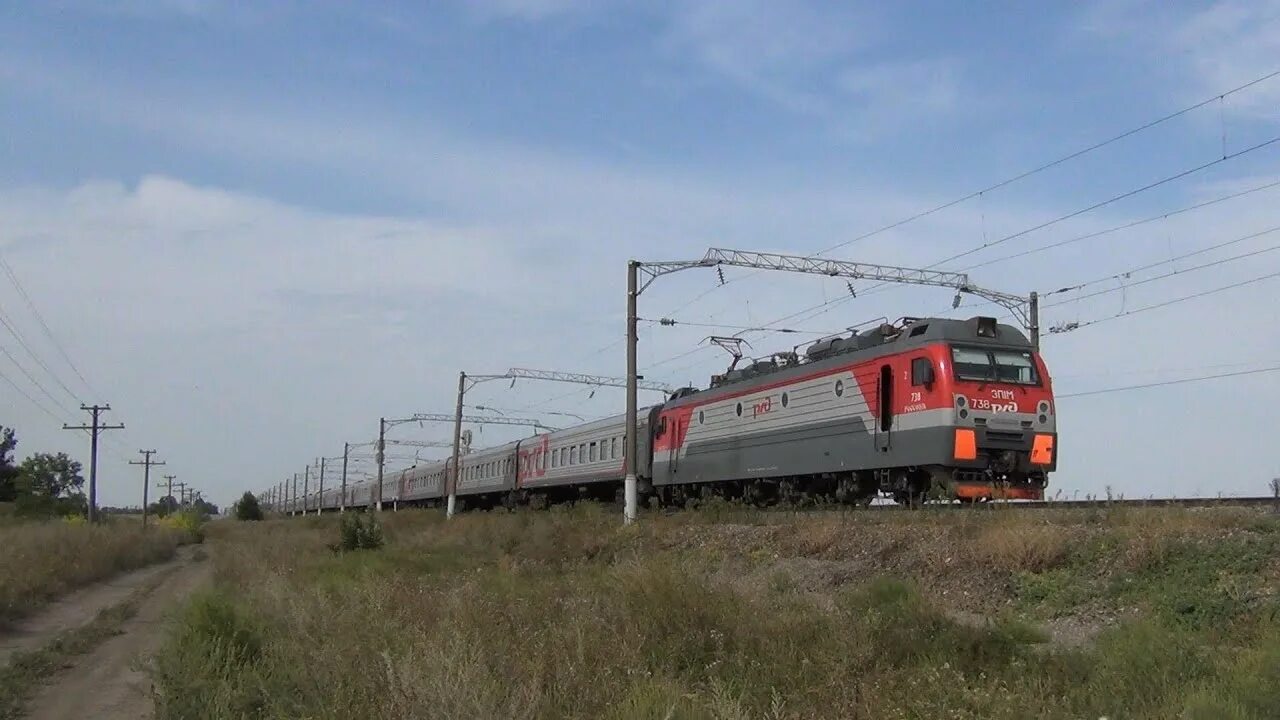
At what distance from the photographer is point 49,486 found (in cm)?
9469

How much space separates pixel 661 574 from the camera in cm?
1197

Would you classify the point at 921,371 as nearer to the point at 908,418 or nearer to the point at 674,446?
the point at 908,418

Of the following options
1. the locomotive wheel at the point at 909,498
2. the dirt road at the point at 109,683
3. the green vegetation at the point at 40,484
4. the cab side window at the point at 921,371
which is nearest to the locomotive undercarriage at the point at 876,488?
the locomotive wheel at the point at 909,498

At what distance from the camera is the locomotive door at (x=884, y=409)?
67.3 feet

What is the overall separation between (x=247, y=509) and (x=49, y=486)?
58.2ft

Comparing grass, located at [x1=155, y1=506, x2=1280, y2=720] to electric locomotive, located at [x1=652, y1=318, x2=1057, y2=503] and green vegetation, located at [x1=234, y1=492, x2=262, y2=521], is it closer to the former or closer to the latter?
electric locomotive, located at [x1=652, y1=318, x2=1057, y2=503]

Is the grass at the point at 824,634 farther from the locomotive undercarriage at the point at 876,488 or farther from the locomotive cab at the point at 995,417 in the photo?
the locomotive cab at the point at 995,417

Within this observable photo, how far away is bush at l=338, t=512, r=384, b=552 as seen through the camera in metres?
33.0

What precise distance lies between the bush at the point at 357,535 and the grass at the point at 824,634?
15.6 meters

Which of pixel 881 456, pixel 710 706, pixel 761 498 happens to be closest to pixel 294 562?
pixel 761 498

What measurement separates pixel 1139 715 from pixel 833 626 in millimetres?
3345

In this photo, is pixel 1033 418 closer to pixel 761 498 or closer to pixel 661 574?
pixel 761 498

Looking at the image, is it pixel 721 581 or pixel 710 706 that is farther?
pixel 721 581

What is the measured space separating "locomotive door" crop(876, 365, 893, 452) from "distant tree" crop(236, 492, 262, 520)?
93275 millimetres
